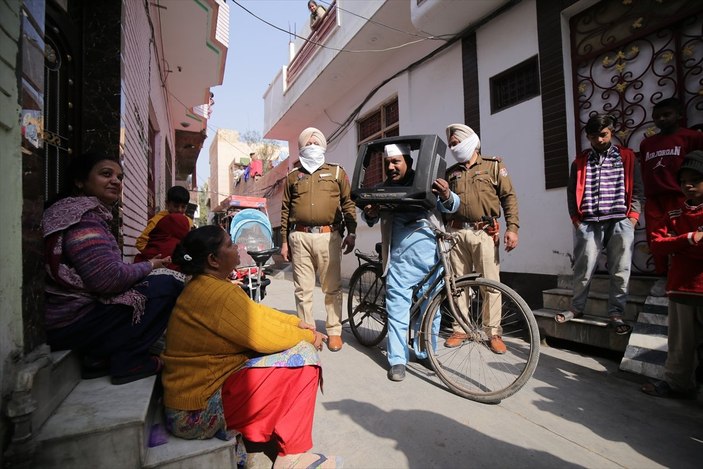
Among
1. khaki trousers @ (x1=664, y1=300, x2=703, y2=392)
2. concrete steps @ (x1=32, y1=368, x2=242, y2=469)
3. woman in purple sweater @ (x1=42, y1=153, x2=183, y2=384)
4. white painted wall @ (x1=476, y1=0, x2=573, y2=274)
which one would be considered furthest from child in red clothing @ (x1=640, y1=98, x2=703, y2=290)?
woman in purple sweater @ (x1=42, y1=153, x2=183, y2=384)

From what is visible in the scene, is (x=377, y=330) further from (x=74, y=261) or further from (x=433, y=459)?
(x=74, y=261)

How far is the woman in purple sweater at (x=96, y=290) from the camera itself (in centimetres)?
163

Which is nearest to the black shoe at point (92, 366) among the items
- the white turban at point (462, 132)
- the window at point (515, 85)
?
the white turban at point (462, 132)

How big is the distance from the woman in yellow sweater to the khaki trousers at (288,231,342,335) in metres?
1.74

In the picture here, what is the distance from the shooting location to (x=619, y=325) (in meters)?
3.03

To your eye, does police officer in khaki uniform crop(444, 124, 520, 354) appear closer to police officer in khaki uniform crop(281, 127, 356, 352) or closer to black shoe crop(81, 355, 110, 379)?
police officer in khaki uniform crop(281, 127, 356, 352)

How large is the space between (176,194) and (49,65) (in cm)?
132

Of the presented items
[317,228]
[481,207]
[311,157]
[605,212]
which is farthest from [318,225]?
[605,212]

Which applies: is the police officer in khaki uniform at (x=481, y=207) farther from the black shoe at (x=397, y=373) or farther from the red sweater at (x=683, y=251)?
the black shoe at (x=397, y=373)

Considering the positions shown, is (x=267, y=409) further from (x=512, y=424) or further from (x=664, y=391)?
(x=664, y=391)

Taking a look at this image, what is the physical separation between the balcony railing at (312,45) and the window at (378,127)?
189 cm

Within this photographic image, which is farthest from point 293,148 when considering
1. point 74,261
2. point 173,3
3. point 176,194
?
point 74,261

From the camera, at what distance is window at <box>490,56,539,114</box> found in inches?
188

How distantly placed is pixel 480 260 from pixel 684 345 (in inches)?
56.9
